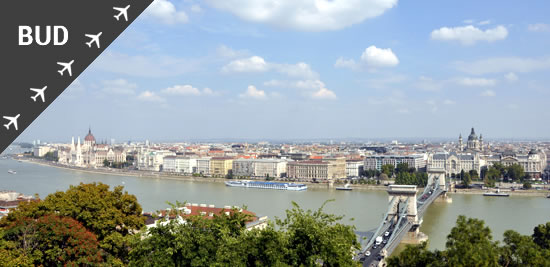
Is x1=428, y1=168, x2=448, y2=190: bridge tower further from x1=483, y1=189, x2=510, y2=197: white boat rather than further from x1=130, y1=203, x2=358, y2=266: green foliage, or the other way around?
x1=130, y1=203, x2=358, y2=266: green foliage

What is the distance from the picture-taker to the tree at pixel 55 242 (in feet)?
17.7

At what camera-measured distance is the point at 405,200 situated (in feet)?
42.6

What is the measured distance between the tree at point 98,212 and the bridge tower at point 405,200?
27.0 feet

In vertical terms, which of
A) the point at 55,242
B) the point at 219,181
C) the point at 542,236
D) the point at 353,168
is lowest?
the point at 219,181

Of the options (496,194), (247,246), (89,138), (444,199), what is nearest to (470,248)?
(247,246)

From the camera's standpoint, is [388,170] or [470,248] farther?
[388,170]

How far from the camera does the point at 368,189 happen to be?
2430 cm

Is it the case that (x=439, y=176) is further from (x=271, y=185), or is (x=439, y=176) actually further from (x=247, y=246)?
(x=247, y=246)

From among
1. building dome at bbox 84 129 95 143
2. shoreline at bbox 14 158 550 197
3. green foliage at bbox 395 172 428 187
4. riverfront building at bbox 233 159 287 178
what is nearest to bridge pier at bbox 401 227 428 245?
shoreline at bbox 14 158 550 197

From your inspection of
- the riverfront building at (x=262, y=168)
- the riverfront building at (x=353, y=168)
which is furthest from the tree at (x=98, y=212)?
the riverfront building at (x=353, y=168)

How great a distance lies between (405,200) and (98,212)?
908cm

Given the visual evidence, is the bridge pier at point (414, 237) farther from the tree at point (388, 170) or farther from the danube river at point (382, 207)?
the tree at point (388, 170)

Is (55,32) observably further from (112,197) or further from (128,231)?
(128,231)

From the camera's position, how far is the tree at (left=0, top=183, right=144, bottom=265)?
236 inches
